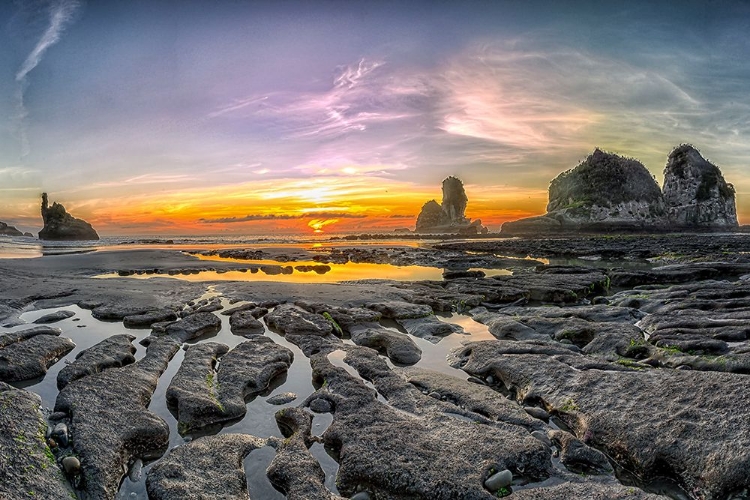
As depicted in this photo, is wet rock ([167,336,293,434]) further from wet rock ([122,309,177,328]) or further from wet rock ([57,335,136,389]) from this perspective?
wet rock ([122,309,177,328])

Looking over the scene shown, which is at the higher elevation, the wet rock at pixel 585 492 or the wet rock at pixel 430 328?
the wet rock at pixel 585 492

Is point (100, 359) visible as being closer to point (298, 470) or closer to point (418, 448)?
point (298, 470)

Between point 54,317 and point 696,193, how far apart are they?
178m

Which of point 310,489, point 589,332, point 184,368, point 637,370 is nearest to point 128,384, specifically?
point 184,368

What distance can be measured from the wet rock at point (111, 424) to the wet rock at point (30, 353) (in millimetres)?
2243

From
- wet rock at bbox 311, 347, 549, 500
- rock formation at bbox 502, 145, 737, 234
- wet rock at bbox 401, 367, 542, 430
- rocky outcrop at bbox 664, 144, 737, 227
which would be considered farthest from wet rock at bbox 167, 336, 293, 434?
rocky outcrop at bbox 664, 144, 737, 227

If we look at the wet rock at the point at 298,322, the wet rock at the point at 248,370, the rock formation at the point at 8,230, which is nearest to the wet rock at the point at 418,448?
the wet rock at the point at 248,370

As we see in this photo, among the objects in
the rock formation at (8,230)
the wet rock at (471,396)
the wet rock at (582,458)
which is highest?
the rock formation at (8,230)

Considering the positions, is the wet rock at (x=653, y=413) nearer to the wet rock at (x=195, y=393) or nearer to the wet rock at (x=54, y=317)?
the wet rock at (x=195, y=393)

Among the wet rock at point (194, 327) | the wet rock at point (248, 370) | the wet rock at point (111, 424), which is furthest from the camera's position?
the wet rock at point (194, 327)

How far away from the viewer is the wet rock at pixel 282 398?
7.94 m

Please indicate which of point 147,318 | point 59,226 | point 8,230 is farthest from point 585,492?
point 8,230

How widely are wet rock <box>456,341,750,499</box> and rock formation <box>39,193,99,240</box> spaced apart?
5333 inches

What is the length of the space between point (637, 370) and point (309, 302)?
39.3 ft
